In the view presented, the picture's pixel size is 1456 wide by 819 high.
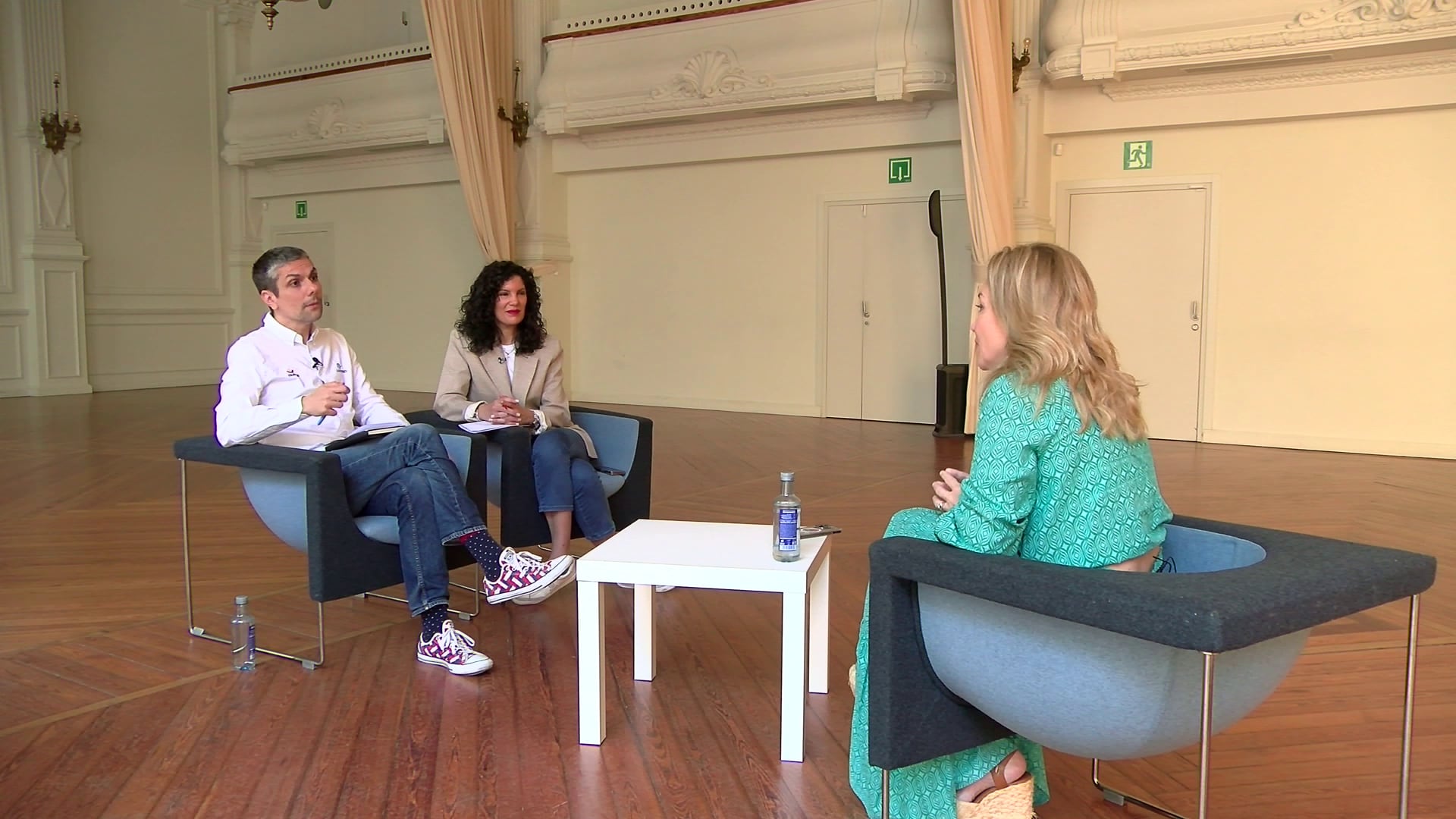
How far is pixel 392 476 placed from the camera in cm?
333

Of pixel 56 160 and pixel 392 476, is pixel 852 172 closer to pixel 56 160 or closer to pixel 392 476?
pixel 392 476

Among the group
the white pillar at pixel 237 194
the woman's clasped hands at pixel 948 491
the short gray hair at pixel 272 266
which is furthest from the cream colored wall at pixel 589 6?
the woman's clasped hands at pixel 948 491

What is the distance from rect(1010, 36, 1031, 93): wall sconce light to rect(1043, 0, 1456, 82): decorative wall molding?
147 millimetres

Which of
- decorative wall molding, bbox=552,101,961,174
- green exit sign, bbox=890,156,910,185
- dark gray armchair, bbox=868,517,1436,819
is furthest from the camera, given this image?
green exit sign, bbox=890,156,910,185

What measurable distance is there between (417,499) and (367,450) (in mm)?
251

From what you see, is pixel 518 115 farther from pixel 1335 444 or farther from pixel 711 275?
pixel 1335 444

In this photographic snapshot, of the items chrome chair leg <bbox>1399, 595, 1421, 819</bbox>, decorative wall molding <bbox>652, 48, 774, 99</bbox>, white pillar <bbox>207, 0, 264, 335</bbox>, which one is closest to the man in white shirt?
chrome chair leg <bbox>1399, 595, 1421, 819</bbox>

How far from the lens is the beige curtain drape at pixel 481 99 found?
10.3m

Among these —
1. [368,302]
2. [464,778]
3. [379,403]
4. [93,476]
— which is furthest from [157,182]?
[464,778]

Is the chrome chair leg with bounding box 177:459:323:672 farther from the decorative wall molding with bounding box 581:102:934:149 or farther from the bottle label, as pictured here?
the decorative wall molding with bounding box 581:102:934:149

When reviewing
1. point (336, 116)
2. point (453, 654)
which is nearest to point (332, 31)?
point (336, 116)

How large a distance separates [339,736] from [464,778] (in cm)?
44

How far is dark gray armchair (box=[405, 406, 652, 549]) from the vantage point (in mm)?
3922

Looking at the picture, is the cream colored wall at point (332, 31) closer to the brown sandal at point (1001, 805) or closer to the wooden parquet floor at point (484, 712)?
the wooden parquet floor at point (484, 712)
